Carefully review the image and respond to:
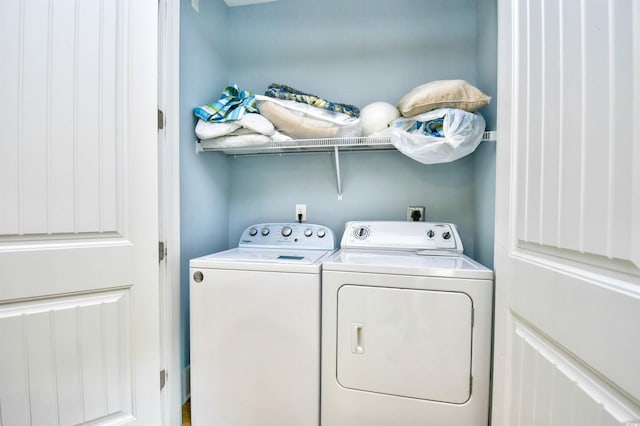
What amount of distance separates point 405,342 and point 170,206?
142 centimetres

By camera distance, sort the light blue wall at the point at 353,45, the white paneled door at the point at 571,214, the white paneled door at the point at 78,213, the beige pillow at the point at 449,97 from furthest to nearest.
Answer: the light blue wall at the point at 353,45, the beige pillow at the point at 449,97, the white paneled door at the point at 78,213, the white paneled door at the point at 571,214

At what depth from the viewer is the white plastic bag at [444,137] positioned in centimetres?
132

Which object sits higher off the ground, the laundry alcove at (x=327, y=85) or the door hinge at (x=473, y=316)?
the laundry alcove at (x=327, y=85)

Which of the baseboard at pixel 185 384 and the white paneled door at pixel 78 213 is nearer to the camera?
the white paneled door at pixel 78 213

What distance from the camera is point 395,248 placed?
1555 mm

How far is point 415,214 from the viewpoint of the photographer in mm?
1767

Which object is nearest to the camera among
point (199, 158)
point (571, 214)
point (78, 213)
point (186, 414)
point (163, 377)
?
point (571, 214)

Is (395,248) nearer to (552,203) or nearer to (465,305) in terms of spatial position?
(465,305)

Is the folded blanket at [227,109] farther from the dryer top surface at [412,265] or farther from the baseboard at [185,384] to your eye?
the baseboard at [185,384]

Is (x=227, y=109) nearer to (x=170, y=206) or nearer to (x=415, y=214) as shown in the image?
(x=170, y=206)

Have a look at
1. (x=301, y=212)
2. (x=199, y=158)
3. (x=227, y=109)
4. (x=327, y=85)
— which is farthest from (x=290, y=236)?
(x=327, y=85)

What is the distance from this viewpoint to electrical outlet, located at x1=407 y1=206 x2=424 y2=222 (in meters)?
1.75

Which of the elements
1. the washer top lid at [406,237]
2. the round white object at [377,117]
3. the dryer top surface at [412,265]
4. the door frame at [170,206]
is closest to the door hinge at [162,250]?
the door frame at [170,206]

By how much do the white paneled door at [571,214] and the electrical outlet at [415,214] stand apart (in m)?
0.84
